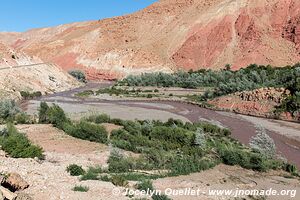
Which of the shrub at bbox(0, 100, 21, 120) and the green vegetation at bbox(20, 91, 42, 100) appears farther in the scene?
the green vegetation at bbox(20, 91, 42, 100)

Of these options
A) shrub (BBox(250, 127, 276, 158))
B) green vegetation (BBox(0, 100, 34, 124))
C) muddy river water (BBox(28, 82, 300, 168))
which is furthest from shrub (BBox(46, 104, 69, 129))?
shrub (BBox(250, 127, 276, 158))

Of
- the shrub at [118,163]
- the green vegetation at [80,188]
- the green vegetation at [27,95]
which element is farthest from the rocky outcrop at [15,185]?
the green vegetation at [27,95]

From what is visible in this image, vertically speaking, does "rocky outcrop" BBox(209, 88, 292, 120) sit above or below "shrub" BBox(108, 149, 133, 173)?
above

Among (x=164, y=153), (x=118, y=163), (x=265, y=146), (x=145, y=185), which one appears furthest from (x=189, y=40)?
(x=145, y=185)

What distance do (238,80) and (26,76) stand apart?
98.9ft

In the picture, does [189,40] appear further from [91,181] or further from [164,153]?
[91,181]

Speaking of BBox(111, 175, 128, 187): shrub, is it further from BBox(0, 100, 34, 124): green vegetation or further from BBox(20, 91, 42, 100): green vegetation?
BBox(20, 91, 42, 100): green vegetation

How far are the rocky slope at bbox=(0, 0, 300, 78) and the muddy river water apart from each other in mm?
39793

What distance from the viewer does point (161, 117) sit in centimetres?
3950

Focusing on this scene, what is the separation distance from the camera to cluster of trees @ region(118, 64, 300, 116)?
42153 mm

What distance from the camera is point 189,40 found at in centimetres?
9806

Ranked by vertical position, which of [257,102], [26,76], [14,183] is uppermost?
[26,76]

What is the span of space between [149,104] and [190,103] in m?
4.84


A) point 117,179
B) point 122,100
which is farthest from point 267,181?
point 122,100
